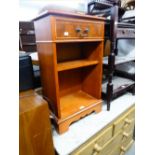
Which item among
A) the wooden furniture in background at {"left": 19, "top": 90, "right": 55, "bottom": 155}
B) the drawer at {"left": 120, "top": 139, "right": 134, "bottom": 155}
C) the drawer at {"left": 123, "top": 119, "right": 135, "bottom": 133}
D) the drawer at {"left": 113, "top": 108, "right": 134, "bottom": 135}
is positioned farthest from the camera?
the drawer at {"left": 120, "top": 139, "right": 134, "bottom": 155}

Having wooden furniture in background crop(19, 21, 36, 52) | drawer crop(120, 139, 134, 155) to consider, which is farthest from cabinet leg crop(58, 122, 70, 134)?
wooden furniture in background crop(19, 21, 36, 52)

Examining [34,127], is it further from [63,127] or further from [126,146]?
[126,146]

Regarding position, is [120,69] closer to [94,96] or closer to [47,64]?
[94,96]

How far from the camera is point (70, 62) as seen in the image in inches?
36.5

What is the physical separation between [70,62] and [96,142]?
559 mm

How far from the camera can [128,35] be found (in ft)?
3.41

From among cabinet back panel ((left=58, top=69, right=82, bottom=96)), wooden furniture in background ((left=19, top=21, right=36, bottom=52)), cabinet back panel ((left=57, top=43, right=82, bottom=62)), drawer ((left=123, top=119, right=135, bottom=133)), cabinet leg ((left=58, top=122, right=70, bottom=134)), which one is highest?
wooden furniture in background ((left=19, top=21, right=36, bottom=52))

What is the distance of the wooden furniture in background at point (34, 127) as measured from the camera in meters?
0.52

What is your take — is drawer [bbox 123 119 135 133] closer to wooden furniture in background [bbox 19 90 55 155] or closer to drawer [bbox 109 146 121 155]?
drawer [bbox 109 146 121 155]

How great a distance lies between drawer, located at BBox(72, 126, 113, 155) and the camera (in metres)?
0.78

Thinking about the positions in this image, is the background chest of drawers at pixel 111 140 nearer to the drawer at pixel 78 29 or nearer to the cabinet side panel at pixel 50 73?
the cabinet side panel at pixel 50 73

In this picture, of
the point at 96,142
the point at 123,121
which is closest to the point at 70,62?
the point at 96,142

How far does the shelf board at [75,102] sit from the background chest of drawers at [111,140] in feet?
0.65
